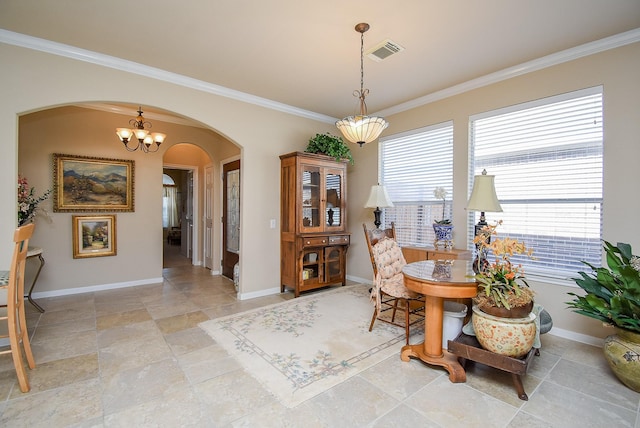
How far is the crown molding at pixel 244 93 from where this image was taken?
2.76 m

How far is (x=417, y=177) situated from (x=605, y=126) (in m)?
2.07

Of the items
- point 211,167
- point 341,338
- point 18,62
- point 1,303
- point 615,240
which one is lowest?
point 341,338

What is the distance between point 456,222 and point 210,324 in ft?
10.8

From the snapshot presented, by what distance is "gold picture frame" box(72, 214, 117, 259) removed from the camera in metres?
4.35

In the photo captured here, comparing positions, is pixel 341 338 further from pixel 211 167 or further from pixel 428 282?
pixel 211 167

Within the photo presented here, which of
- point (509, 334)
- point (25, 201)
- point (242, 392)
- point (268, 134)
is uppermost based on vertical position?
point (268, 134)

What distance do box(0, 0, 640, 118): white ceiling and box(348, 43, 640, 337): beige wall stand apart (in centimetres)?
24

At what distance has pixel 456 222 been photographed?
12.7ft

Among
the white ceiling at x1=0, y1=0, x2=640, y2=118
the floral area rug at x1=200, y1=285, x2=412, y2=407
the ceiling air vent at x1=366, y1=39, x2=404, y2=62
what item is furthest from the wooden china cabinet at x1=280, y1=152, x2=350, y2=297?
the ceiling air vent at x1=366, y1=39, x2=404, y2=62

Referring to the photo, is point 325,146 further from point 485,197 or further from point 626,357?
point 626,357

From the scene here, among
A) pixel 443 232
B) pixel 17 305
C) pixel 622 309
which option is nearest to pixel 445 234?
pixel 443 232

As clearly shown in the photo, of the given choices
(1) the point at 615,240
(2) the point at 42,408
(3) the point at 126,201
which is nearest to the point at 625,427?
(1) the point at 615,240

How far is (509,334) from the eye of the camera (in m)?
1.97

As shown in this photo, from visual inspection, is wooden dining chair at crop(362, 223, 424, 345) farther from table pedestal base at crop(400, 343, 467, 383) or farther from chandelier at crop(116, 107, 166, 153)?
chandelier at crop(116, 107, 166, 153)
